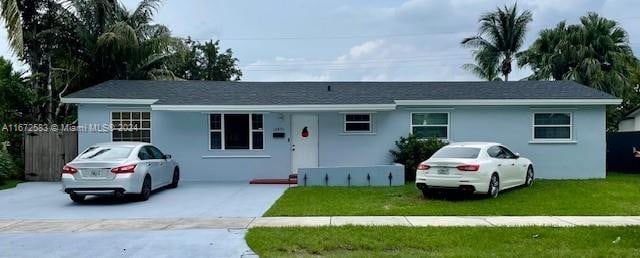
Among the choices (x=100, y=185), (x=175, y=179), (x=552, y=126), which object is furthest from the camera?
(x=552, y=126)

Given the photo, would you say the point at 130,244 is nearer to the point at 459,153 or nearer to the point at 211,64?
the point at 459,153

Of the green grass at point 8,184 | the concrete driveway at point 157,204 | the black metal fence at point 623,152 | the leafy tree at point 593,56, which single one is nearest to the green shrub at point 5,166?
the green grass at point 8,184

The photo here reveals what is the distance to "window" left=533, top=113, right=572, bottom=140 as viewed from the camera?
57.0 feet

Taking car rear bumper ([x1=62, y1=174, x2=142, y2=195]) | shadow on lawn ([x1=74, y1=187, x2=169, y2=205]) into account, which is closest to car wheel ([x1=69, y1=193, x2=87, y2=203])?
shadow on lawn ([x1=74, y1=187, x2=169, y2=205])

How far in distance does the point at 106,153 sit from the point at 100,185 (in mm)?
1046

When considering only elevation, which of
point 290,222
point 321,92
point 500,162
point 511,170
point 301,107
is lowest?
point 290,222

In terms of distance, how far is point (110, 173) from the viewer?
11617 mm

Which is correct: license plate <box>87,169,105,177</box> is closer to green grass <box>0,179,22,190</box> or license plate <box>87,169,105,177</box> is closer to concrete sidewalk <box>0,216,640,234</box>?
concrete sidewalk <box>0,216,640,234</box>

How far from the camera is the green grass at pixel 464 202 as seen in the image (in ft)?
33.9

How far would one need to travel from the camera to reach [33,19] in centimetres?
2058

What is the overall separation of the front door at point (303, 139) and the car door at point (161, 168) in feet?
14.3

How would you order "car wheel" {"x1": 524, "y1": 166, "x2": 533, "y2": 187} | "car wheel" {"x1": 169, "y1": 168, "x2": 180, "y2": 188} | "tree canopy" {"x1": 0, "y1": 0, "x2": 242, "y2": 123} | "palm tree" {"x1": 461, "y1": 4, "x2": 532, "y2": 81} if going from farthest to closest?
"palm tree" {"x1": 461, "y1": 4, "x2": 532, "y2": 81} < "tree canopy" {"x1": 0, "y1": 0, "x2": 242, "y2": 123} < "car wheel" {"x1": 169, "y1": 168, "x2": 180, "y2": 188} < "car wheel" {"x1": 524, "y1": 166, "x2": 533, "y2": 187}

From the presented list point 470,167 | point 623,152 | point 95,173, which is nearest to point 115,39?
point 95,173

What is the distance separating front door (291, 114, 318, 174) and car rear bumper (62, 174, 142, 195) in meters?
6.49
